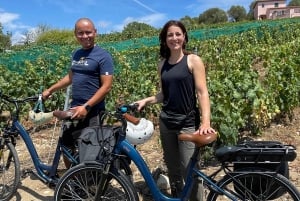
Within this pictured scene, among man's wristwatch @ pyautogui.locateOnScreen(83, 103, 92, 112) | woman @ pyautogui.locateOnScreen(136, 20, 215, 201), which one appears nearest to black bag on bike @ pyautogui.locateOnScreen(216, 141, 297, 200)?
woman @ pyautogui.locateOnScreen(136, 20, 215, 201)

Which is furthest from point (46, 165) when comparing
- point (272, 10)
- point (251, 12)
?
point (251, 12)

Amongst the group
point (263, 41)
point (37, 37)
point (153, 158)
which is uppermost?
point (37, 37)

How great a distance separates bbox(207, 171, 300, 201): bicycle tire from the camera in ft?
9.87

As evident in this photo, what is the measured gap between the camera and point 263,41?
712 inches

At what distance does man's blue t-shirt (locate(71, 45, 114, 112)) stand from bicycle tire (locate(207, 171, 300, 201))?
155 cm

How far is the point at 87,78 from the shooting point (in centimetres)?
399

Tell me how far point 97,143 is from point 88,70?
0.74 metres

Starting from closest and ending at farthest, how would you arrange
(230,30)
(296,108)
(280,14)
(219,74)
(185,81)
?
(185,81)
(219,74)
(296,108)
(230,30)
(280,14)

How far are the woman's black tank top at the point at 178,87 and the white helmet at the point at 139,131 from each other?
0.82 ft

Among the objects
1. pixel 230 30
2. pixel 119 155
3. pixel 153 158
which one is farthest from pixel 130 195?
pixel 230 30

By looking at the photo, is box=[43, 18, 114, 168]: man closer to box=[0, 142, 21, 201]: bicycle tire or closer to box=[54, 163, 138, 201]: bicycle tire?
box=[54, 163, 138, 201]: bicycle tire

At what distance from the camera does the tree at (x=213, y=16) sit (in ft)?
304

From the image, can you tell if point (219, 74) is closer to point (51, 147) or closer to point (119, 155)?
point (51, 147)

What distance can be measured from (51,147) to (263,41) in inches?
536
